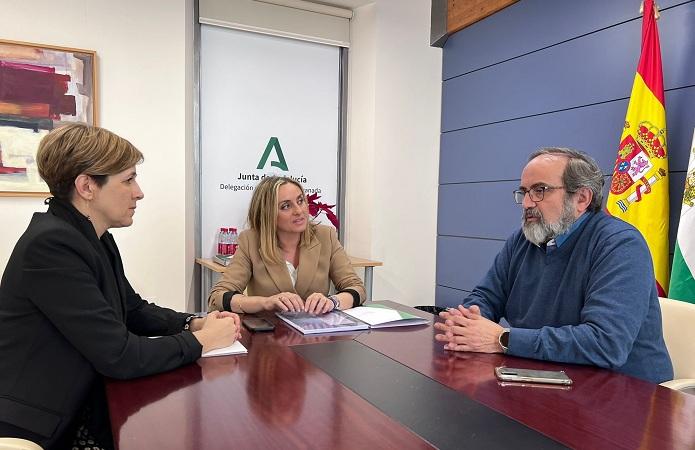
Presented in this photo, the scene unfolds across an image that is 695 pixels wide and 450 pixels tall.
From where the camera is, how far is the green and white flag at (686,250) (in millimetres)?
2156

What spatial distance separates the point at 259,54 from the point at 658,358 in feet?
12.2

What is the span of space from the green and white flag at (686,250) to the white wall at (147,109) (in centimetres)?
304

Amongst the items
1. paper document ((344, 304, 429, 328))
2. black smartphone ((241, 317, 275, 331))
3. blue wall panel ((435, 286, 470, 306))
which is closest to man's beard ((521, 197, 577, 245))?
paper document ((344, 304, 429, 328))

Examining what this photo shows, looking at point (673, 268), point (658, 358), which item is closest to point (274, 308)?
point (658, 358)

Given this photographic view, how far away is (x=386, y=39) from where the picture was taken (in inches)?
170

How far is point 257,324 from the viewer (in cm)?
175

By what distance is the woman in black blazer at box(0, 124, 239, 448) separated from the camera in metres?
1.20

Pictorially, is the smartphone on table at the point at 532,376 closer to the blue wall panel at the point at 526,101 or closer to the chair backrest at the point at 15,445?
the chair backrest at the point at 15,445

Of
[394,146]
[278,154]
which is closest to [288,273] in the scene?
[278,154]

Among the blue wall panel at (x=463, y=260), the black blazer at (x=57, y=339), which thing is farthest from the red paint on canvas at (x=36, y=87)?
the blue wall panel at (x=463, y=260)

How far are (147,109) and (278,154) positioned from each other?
1.15 metres

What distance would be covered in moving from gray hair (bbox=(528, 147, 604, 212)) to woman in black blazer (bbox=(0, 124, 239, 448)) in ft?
4.12

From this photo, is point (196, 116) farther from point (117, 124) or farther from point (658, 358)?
point (658, 358)

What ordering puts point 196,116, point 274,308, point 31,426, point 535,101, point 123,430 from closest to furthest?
point 123,430 → point 31,426 → point 274,308 → point 535,101 → point 196,116
